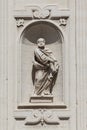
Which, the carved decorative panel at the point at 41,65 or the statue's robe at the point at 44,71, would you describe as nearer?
the carved decorative panel at the point at 41,65

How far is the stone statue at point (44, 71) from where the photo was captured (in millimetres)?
18266

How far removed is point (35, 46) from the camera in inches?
730

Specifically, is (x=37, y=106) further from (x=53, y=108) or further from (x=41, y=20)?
(x=41, y=20)

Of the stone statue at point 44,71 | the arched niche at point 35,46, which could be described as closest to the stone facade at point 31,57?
the arched niche at point 35,46

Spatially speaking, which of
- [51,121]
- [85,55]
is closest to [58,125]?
[51,121]

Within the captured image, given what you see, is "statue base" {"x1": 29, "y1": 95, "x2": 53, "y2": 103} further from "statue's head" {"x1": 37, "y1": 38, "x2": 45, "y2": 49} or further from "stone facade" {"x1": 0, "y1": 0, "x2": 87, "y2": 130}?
"statue's head" {"x1": 37, "y1": 38, "x2": 45, "y2": 49}

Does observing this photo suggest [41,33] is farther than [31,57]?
Yes

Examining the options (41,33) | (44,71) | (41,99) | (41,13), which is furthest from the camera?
(41,33)

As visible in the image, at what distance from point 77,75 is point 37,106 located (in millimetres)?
977

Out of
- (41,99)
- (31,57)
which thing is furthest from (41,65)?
(41,99)

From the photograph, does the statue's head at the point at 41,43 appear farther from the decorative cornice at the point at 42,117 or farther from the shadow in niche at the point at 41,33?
the decorative cornice at the point at 42,117

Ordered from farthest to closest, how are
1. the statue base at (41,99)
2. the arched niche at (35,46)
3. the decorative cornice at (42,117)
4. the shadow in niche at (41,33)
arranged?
the shadow in niche at (41,33), the arched niche at (35,46), the statue base at (41,99), the decorative cornice at (42,117)

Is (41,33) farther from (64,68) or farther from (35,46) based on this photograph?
(64,68)

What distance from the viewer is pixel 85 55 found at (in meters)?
18.3
